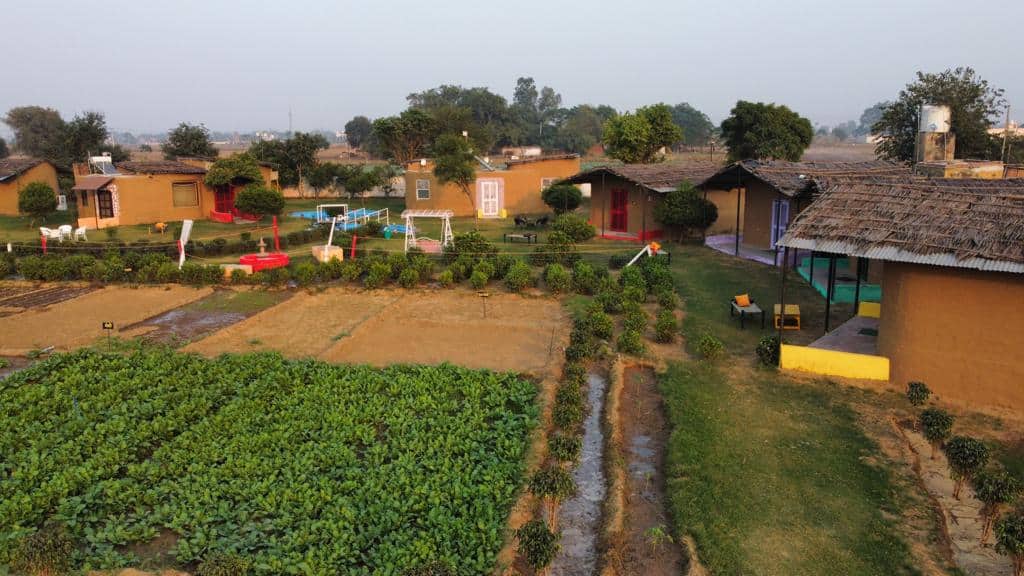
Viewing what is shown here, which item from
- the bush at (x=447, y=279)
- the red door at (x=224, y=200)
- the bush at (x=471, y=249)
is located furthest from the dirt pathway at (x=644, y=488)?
the red door at (x=224, y=200)

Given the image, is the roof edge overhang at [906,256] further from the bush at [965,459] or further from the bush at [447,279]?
the bush at [447,279]

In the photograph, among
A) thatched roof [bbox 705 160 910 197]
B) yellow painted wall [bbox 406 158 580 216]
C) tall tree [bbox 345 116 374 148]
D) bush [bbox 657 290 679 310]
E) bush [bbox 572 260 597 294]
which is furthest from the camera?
tall tree [bbox 345 116 374 148]

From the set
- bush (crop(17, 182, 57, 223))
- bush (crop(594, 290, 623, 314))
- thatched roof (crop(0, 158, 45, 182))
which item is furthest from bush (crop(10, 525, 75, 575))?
thatched roof (crop(0, 158, 45, 182))

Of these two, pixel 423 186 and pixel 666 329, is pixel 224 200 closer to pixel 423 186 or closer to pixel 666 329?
pixel 423 186

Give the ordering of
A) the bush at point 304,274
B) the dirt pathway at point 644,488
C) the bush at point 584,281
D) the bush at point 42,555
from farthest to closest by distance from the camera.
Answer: the bush at point 304,274
the bush at point 584,281
the dirt pathway at point 644,488
the bush at point 42,555

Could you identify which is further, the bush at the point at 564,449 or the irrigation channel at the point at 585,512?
the bush at the point at 564,449

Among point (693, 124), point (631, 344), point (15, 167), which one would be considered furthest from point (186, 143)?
point (693, 124)

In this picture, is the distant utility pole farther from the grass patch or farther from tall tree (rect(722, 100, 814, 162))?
the grass patch
